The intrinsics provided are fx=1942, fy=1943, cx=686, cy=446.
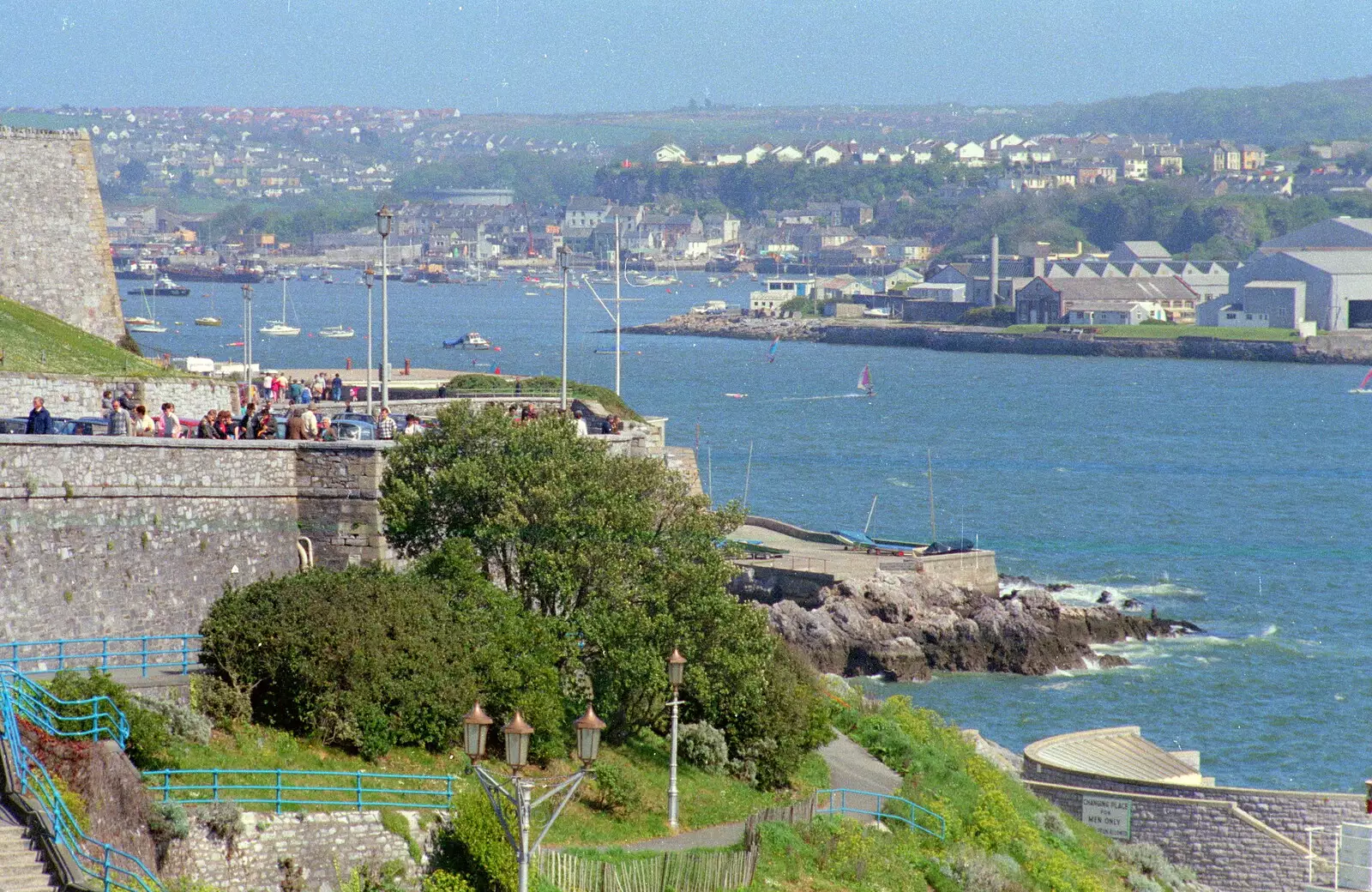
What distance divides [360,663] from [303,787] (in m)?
1.39

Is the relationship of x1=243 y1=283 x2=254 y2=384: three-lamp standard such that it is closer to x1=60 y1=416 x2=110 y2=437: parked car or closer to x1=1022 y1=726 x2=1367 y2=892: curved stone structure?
→ x1=60 y1=416 x2=110 y2=437: parked car

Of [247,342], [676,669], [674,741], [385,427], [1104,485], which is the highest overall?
[385,427]

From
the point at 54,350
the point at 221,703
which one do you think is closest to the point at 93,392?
the point at 54,350

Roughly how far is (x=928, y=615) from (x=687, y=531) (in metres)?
20.7

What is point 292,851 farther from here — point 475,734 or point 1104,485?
point 1104,485

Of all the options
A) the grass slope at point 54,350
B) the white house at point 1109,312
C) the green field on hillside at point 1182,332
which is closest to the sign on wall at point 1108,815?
the grass slope at point 54,350

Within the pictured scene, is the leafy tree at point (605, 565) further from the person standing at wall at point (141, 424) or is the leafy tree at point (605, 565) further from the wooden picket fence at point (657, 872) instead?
the wooden picket fence at point (657, 872)

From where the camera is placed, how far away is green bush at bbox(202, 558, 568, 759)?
1387 centimetres

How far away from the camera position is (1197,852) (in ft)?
72.8

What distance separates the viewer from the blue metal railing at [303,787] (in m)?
12.1

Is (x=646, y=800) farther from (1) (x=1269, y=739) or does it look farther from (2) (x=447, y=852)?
(1) (x=1269, y=739)

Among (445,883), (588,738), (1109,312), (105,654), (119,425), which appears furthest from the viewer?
(1109,312)

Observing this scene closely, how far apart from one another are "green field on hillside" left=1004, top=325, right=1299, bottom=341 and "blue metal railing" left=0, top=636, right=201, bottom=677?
11911 centimetres

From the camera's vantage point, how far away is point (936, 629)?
3744cm
